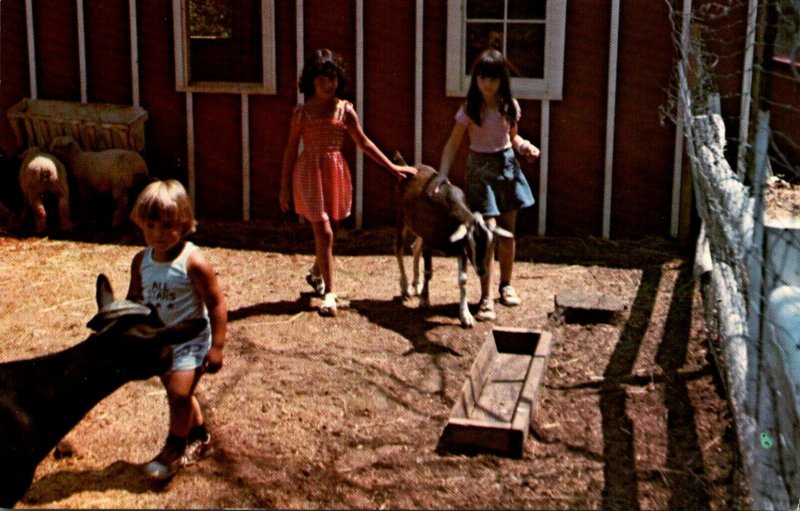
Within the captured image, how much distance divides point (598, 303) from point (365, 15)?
13.8ft

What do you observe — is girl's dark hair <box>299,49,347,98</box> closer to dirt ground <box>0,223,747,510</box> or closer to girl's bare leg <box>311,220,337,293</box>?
girl's bare leg <box>311,220,337,293</box>

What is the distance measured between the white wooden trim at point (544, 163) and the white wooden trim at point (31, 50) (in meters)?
5.31

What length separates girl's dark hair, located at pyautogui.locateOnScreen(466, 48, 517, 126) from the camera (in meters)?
6.20

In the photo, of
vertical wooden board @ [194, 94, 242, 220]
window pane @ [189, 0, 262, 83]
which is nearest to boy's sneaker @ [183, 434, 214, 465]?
vertical wooden board @ [194, 94, 242, 220]

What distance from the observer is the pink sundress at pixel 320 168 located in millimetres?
6551

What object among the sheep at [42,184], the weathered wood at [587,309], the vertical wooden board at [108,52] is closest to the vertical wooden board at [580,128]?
the weathered wood at [587,309]

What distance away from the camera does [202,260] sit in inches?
158

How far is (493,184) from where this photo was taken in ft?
21.5

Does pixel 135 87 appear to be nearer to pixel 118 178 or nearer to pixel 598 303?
pixel 118 178

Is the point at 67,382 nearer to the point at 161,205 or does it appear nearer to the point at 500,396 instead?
the point at 161,205

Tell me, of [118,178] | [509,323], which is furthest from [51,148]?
[509,323]

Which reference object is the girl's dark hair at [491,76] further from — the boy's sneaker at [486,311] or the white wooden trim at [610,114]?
the white wooden trim at [610,114]

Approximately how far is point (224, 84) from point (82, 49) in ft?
5.08

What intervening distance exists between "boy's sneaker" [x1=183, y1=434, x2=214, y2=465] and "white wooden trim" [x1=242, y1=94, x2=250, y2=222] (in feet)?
18.6
